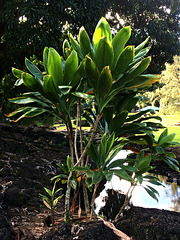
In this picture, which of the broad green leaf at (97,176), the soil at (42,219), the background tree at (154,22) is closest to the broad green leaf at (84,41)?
the broad green leaf at (97,176)

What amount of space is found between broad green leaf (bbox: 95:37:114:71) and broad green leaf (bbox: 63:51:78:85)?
0.16 meters

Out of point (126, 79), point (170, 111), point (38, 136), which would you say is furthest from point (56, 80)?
point (170, 111)

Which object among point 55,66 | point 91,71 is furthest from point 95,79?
point 55,66

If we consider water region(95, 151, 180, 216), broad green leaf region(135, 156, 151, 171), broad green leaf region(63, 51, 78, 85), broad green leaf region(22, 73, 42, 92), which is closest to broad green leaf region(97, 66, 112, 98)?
broad green leaf region(63, 51, 78, 85)

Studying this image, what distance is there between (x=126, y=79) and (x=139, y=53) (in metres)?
0.30

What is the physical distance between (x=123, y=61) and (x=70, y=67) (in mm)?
381

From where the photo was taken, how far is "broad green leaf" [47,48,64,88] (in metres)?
1.60

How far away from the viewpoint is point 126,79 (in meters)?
1.72

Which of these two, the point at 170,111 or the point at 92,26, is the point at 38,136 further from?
the point at 170,111

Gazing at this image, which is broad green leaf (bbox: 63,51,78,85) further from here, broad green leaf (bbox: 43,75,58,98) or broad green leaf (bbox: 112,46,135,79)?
broad green leaf (bbox: 112,46,135,79)

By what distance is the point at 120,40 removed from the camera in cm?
166

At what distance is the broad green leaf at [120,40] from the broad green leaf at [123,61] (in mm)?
39

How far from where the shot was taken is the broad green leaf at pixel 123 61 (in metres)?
1.59

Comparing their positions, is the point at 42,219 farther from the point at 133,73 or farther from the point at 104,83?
the point at 133,73
